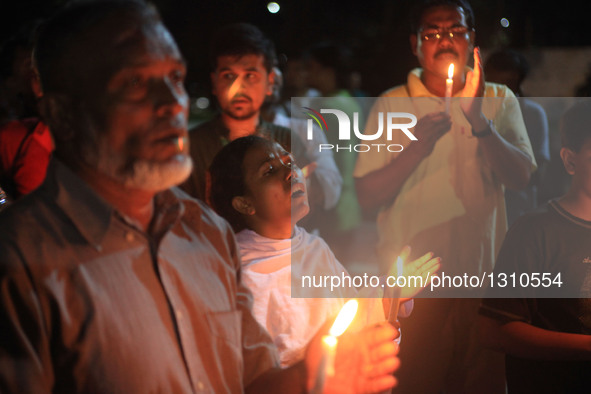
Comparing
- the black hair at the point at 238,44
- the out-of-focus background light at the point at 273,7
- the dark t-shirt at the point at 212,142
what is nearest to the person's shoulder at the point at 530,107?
the dark t-shirt at the point at 212,142

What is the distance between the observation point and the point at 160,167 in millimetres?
Result: 1353

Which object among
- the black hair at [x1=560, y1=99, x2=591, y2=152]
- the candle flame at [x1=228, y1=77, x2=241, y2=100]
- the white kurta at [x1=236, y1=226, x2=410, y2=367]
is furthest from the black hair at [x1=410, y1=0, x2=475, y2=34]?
the white kurta at [x1=236, y1=226, x2=410, y2=367]

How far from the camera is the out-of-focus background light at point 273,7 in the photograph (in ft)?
11.7

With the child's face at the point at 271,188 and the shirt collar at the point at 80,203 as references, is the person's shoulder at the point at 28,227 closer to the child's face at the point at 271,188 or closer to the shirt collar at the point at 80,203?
the shirt collar at the point at 80,203

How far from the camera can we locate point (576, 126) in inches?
98.9

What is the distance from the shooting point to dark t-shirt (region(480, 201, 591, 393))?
2.36 m

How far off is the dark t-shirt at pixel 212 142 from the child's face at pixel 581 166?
4.03ft

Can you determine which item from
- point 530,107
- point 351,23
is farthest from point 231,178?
point 351,23

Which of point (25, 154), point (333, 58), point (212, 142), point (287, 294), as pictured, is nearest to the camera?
point (287, 294)

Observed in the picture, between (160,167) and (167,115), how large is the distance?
5.0 inches

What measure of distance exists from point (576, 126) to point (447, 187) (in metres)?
0.63

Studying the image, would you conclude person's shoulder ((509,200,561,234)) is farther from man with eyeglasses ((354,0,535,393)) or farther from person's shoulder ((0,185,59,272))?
person's shoulder ((0,185,59,272))

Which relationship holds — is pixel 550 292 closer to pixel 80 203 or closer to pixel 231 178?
pixel 231 178

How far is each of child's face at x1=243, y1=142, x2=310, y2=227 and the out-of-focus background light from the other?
1.61 meters
